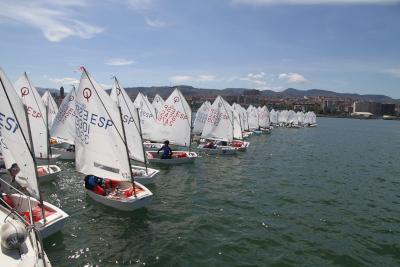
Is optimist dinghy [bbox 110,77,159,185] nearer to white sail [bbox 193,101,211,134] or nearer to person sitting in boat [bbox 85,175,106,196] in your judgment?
person sitting in boat [bbox 85,175,106,196]

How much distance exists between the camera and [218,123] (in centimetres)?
4888

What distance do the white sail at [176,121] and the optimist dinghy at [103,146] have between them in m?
19.0

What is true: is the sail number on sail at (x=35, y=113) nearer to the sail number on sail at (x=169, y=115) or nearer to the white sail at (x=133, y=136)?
Result: the white sail at (x=133, y=136)

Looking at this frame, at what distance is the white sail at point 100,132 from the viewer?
68.7 ft

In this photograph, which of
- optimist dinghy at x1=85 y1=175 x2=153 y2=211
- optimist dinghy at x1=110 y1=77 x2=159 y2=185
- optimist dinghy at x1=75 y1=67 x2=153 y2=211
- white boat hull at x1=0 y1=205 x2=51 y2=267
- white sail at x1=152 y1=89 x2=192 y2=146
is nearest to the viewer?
white boat hull at x1=0 y1=205 x2=51 y2=267

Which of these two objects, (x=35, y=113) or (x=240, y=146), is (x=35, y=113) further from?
(x=240, y=146)

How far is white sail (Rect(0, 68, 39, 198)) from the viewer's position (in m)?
14.5

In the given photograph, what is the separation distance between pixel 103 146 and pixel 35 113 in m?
12.8

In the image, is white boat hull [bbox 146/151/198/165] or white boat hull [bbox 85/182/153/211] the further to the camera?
white boat hull [bbox 146/151/198/165]

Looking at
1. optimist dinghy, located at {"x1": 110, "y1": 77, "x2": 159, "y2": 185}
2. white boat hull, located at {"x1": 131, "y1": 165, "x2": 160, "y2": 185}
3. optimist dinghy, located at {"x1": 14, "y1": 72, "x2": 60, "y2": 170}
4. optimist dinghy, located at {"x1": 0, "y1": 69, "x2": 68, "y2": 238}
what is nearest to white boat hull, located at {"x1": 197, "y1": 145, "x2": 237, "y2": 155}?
optimist dinghy, located at {"x1": 110, "y1": 77, "x2": 159, "y2": 185}

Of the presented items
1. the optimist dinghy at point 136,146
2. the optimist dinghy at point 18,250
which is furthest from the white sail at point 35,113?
the optimist dinghy at point 18,250

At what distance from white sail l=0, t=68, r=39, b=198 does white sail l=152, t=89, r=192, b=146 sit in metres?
25.9

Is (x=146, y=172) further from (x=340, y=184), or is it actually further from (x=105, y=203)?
(x=340, y=184)

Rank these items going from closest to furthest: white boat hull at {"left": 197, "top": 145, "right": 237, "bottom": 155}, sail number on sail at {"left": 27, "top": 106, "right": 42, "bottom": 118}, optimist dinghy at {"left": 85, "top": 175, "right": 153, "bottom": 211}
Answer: optimist dinghy at {"left": 85, "top": 175, "right": 153, "bottom": 211}, sail number on sail at {"left": 27, "top": 106, "right": 42, "bottom": 118}, white boat hull at {"left": 197, "top": 145, "right": 237, "bottom": 155}
